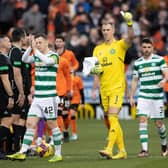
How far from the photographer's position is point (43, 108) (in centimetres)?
1532

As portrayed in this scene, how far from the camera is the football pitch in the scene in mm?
14672

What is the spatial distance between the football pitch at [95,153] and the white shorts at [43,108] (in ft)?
2.66

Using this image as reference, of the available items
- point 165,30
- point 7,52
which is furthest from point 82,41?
point 7,52

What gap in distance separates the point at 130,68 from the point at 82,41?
6.01ft

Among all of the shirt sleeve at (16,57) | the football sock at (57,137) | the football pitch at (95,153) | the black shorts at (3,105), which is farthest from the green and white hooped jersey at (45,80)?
the football pitch at (95,153)

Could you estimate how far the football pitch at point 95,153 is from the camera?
48.1 feet

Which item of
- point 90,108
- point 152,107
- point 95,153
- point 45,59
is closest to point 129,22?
point 45,59

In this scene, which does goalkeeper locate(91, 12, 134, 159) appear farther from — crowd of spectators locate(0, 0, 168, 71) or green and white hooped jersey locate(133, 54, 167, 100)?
crowd of spectators locate(0, 0, 168, 71)

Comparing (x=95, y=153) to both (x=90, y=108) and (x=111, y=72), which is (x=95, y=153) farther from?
(x=90, y=108)

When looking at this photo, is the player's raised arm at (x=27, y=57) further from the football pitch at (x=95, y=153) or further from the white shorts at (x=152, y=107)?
the white shorts at (x=152, y=107)

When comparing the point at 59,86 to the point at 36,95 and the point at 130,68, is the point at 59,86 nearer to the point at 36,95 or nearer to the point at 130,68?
the point at 36,95

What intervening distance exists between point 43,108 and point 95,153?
225cm

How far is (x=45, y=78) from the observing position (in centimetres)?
1531

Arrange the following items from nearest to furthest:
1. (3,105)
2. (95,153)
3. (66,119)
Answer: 1. (3,105)
2. (95,153)
3. (66,119)
